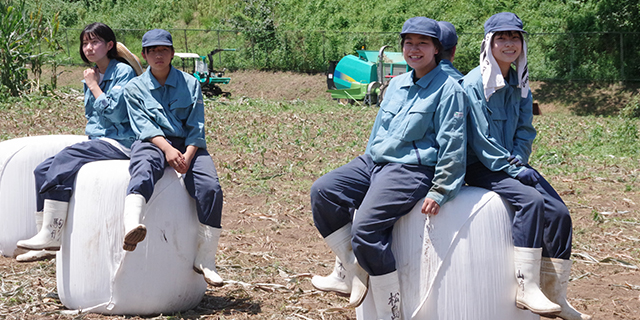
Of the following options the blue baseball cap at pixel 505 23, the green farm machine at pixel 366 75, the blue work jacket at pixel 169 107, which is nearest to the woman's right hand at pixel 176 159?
the blue work jacket at pixel 169 107

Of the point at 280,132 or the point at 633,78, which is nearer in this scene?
the point at 280,132

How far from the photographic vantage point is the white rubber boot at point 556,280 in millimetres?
3637

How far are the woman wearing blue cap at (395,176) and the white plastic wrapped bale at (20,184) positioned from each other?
306 centimetres

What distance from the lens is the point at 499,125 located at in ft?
12.9

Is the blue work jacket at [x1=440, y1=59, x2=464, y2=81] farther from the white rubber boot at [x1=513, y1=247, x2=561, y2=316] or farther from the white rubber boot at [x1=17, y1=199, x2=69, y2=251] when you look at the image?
the white rubber boot at [x1=17, y1=199, x2=69, y2=251]

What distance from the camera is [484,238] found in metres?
3.60

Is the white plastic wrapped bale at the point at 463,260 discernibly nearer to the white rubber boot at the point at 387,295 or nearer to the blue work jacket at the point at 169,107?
the white rubber boot at the point at 387,295

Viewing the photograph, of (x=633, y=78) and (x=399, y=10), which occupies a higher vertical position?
(x=399, y=10)

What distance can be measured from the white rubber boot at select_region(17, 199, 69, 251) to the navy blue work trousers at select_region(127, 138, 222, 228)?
0.56 meters

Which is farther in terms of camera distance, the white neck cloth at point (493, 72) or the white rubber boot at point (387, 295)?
the white neck cloth at point (493, 72)

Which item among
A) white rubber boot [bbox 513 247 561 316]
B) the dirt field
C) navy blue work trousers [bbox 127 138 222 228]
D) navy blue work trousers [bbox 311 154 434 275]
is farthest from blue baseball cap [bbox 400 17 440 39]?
the dirt field

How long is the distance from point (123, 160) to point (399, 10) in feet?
84.7

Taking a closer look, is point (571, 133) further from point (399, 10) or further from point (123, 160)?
point (399, 10)

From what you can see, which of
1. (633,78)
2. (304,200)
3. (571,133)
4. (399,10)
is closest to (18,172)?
(304,200)
